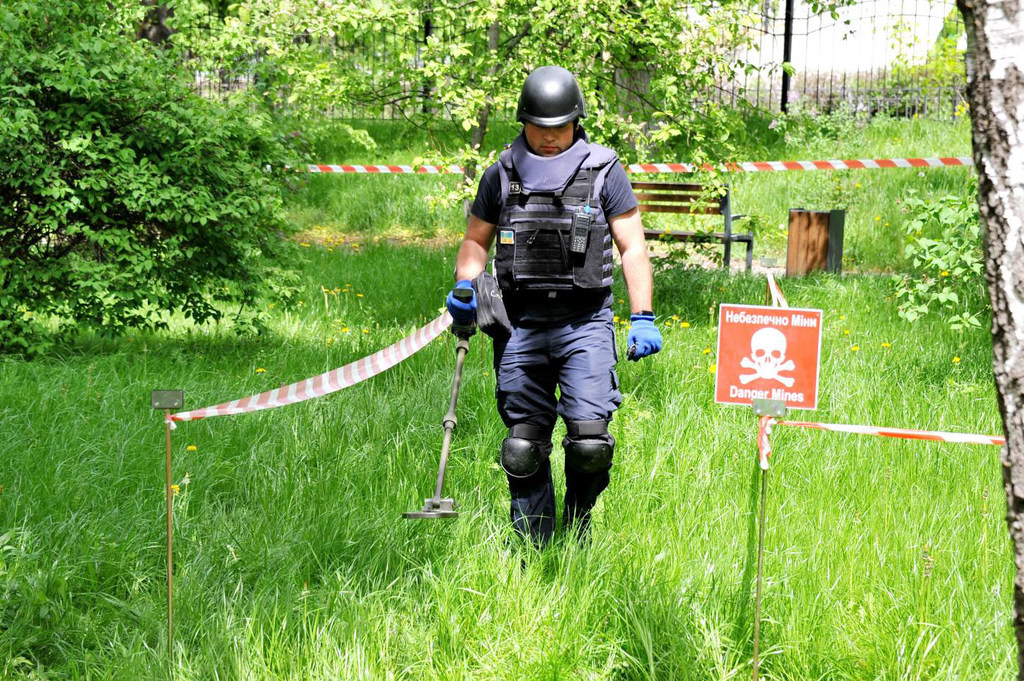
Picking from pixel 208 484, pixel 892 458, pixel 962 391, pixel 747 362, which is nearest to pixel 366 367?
pixel 208 484

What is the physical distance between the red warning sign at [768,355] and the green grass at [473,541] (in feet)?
1.82

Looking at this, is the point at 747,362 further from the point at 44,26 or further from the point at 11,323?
the point at 44,26

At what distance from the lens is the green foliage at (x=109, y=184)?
5895mm

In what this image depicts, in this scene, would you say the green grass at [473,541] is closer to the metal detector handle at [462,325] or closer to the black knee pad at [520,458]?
the black knee pad at [520,458]

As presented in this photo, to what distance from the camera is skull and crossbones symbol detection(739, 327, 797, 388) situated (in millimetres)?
3283

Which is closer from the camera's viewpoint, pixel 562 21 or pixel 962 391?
pixel 962 391

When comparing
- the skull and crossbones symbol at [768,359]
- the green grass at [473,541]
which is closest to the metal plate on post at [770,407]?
the skull and crossbones symbol at [768,359]

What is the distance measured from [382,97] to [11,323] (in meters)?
3.13

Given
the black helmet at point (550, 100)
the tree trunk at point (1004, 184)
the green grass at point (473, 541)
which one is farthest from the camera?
the black helmet at point (550, 100)

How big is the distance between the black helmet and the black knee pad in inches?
43.6

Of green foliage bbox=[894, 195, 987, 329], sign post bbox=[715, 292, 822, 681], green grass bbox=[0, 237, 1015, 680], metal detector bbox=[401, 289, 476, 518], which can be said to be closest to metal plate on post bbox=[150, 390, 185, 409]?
green grass bbox=[0, 237, 1015, 680]

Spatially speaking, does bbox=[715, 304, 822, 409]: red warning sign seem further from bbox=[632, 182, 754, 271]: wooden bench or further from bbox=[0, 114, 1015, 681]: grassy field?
bbox=[632, 182, 754, 271]: wooden bench

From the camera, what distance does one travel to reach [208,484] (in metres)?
4.21

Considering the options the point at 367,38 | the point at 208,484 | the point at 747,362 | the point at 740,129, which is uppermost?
the point at 367,38
